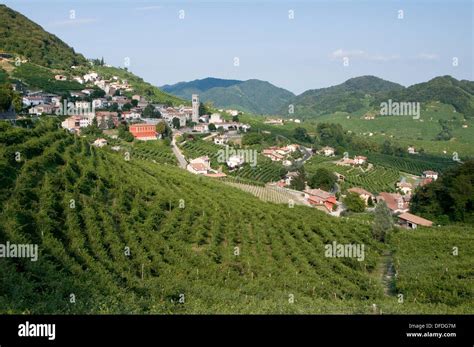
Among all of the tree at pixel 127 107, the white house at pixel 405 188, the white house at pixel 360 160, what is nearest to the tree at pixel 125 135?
the tree at pixel 127 107

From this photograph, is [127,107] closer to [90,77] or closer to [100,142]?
[90,77]

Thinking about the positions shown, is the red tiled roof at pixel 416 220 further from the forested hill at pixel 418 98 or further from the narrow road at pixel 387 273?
the forested hill at pixel 418 98

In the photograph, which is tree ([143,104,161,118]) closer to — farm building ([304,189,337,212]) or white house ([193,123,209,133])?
white house ([193,123,209,133])

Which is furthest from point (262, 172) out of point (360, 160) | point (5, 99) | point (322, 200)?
point (5, 99)

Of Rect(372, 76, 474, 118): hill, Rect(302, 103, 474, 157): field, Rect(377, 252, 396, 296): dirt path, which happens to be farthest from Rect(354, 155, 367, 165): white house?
Rect(372, 76, 474, 118): hill

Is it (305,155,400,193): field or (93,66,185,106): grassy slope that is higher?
(93,66,185,106): grassy slope

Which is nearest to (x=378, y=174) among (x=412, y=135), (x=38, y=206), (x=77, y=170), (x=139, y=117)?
(x=139, y=117)
